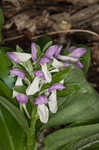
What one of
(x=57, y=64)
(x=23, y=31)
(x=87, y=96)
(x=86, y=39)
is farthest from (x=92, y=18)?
(x=57, y=64)

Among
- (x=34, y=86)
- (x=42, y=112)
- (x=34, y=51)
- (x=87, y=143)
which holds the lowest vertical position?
(x=87, y=143)

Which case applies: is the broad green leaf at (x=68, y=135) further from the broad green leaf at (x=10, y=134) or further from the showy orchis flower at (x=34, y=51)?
the showy orchis flower at (x=34, y=51)

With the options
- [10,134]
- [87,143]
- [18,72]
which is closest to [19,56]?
[18,72]

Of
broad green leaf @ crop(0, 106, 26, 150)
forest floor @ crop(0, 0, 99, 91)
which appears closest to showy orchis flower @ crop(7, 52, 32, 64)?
broad green leaf @ crop(0, 106, 26, 150)

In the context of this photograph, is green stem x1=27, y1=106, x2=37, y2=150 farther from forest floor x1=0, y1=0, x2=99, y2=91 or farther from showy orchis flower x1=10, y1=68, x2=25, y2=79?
forest floor x1=0, y1=0, x2=99, y2=91

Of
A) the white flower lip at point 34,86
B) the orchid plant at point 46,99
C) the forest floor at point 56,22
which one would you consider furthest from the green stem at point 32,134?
the forest floor at point 56,22

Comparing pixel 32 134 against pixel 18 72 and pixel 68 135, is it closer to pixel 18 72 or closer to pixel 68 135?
pixel 68 135

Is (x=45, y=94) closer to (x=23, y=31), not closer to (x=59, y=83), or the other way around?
(x=59, y=83)
